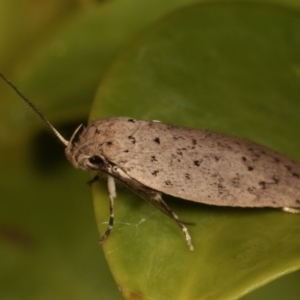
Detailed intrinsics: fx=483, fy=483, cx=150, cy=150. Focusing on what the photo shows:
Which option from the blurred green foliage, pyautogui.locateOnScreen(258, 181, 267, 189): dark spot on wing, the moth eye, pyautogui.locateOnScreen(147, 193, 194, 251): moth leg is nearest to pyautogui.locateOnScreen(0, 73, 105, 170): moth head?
the moth eye

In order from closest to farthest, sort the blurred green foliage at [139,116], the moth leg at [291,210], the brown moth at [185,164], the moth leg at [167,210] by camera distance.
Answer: the blurred green foliage at [139,116] → the moth leg at [167,210] → the moth leg at [291,210] → the brown moth at [185,164]

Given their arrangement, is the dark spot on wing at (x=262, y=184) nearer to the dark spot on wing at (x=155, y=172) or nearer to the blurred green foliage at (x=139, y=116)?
the blurred green foliage at (x=139, y=116)

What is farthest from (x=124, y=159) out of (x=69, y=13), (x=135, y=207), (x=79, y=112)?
(x=69, y=13)

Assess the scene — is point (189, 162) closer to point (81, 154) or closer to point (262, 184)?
point (262, 184)

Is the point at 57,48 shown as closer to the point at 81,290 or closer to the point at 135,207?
the point at 135,207

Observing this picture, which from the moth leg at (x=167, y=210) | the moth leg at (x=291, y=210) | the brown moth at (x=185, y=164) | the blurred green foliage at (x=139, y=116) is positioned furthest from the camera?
the brown moth at (x=185, y=164)

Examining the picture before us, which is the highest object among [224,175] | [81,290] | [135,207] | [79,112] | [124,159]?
[79,112]

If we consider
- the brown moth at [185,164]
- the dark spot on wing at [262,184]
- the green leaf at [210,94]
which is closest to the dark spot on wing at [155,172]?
the brown moth at [185,164]

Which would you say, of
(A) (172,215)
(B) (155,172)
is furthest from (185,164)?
(A) (172,215)
